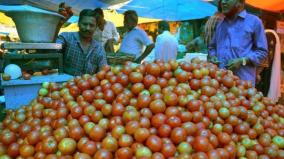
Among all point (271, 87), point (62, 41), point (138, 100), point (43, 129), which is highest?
point (62, 41)

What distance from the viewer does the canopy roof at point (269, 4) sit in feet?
16.3

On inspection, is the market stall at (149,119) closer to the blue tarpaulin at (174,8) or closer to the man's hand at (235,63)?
the man's hand at (235,63)

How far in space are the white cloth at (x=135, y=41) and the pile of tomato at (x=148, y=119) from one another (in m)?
3.47

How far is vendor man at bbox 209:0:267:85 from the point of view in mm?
3234

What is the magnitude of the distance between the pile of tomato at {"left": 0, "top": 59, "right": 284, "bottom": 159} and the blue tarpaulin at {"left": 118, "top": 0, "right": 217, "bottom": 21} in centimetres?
827

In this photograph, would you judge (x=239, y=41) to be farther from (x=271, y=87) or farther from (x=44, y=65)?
(x=44, y=65)

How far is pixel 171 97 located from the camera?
1699mm

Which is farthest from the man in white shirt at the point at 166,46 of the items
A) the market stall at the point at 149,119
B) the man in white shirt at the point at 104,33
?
the market stall at the point at 149,119

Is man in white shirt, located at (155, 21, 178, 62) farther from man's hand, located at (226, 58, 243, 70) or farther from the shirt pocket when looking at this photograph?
man's hand, located at (226, 58, 243, 70)

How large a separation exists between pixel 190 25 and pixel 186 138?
9734 mm

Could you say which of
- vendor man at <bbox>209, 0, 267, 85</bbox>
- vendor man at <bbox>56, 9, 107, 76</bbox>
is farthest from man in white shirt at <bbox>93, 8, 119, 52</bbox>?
vendor man at <bbox>209, 0, 267, 85</bbox>

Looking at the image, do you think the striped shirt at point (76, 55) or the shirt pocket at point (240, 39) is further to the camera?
Answer: the striped shirt at point (76, 55)

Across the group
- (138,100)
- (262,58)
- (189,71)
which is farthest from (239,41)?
(138,100)

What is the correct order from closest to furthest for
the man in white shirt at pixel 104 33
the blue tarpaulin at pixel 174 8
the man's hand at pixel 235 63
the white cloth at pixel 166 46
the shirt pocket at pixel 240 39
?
the man's hand at pixel 235 63 → the shirt pocket at pixel 240 39 → the white cloth at pixel 166 46 → the man in white shirt at pixel 104 33 → the blue tarpaulin at pixel 174 8
